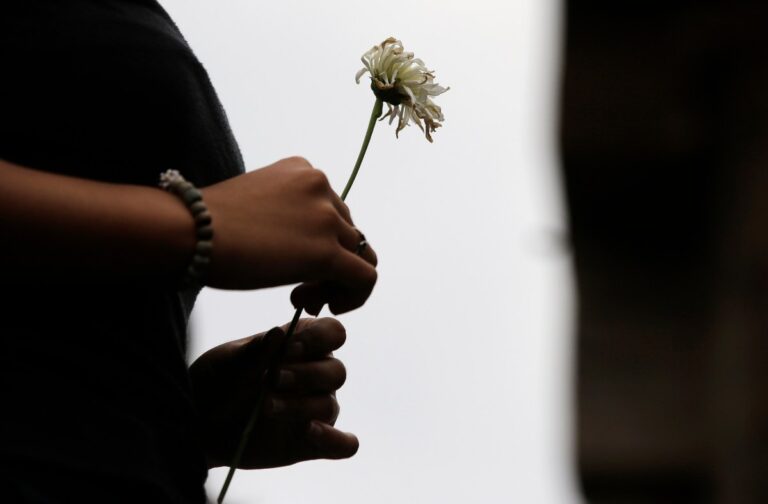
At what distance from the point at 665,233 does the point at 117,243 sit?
4.45 feet

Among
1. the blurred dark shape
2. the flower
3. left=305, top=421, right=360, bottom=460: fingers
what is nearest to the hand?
left=305, top=421, right=360, bottom=460: fingers

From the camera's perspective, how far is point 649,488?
2324mm

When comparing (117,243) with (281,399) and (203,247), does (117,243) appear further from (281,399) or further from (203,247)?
(281,399)

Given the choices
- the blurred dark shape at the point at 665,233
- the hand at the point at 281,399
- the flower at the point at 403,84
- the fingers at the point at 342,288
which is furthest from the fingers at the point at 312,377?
the blurred dark shape at the point at 665,233

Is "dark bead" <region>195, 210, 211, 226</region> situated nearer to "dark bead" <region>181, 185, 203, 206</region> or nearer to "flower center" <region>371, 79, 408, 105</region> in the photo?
"dark bead" <region>181, 185, 203, 206</region>

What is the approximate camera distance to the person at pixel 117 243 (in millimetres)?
1352

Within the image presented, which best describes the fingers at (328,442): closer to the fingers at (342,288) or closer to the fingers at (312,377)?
the fingers at (312,377)

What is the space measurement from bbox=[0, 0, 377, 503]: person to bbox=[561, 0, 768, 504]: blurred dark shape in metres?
0.86

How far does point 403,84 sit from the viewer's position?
179 centimetres

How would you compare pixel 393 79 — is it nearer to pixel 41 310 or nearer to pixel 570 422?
pixel 41 310

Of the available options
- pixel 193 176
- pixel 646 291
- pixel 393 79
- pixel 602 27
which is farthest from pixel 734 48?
pixel 193 176

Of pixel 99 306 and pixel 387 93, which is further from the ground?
pixel 387 93

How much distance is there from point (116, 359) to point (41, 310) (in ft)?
0.27

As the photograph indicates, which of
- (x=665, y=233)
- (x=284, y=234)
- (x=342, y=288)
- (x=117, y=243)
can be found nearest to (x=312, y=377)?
(x=342, y=288)
